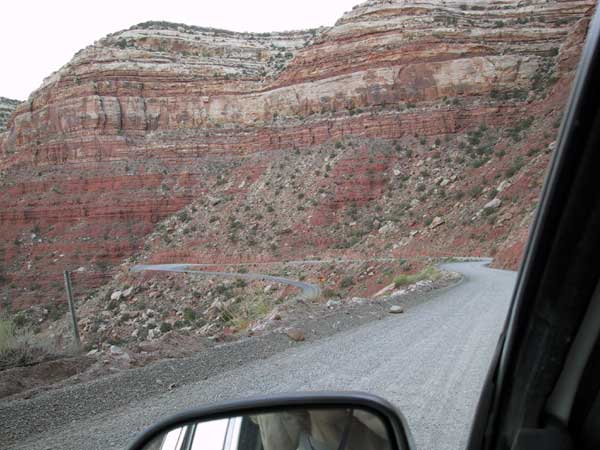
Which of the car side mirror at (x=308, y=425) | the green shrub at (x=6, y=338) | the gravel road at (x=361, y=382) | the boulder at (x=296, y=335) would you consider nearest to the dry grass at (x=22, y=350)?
the green shrub at (x=6, y=338)

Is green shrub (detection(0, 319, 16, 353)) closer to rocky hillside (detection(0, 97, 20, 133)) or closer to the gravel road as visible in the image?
the gravel road

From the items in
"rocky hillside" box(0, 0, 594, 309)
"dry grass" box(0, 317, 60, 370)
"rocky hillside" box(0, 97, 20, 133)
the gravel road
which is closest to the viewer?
the gravel road

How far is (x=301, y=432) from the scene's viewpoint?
5.75ft

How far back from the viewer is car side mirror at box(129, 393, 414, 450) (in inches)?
66.9

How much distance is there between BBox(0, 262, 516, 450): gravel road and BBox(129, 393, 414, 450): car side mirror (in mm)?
1976

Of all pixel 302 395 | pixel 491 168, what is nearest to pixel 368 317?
pixel 302 395

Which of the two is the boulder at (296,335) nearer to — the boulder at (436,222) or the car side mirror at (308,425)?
the car side mirror at (308,425)

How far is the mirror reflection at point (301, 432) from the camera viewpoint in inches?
66.2

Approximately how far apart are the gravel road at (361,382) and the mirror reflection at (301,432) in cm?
198

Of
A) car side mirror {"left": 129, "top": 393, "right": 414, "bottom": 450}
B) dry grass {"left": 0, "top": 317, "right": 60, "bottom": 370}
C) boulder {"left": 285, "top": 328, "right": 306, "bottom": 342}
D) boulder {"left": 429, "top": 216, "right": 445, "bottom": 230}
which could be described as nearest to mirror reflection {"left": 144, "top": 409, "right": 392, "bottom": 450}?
car side mirror {"left": 129, "top": 393, "right": 414, "bottom": 450}

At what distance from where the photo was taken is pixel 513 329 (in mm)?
1536

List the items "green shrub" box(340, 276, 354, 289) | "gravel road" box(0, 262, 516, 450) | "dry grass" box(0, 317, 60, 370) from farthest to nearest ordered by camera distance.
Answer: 1. "green shrub" box(340, 276, 354, 289)
2. "dry grass" box(0, 317, 60, 370)
3. "gravel road" box(0, 262, 516, 450)

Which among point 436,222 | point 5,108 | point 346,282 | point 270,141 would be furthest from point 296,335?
point 5,108

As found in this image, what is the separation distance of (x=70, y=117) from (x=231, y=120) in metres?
21.6
